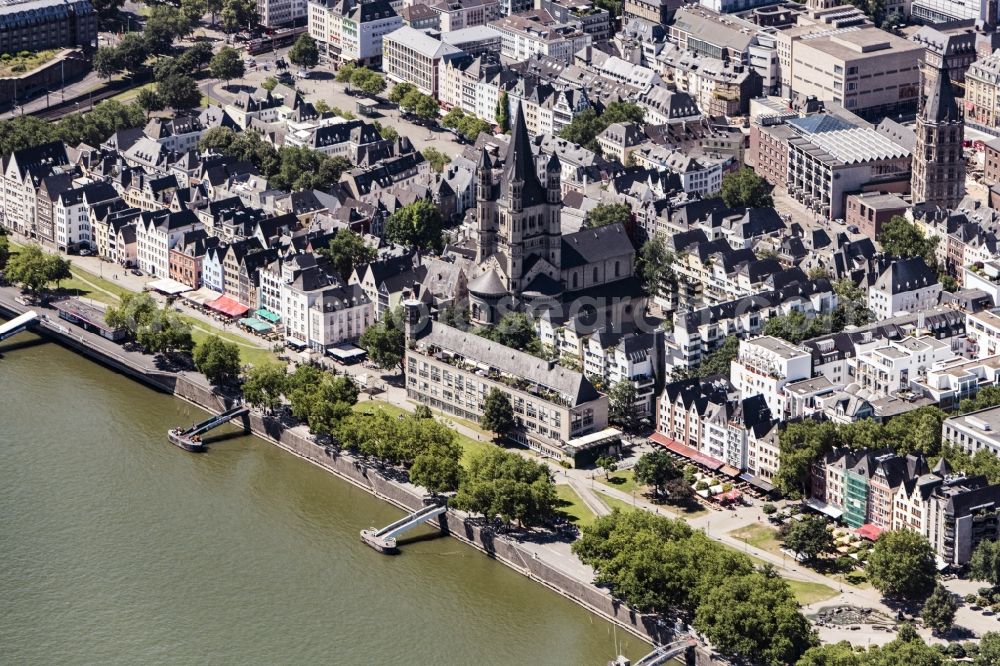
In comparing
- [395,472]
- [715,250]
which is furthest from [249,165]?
[395,472]

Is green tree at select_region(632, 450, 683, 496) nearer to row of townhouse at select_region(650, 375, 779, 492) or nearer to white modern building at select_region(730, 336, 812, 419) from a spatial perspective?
row of townhouse at select_region(650, 375, 779, 492)

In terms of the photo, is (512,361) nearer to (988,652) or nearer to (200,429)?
(200,429)

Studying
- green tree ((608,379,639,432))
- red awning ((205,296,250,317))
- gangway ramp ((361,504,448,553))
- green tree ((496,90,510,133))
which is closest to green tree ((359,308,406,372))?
red awning ((205,296,250,317))

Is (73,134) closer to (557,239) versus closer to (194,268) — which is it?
(194,268)

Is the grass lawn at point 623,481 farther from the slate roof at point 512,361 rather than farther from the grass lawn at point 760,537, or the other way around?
the grass lawn at point 760,537

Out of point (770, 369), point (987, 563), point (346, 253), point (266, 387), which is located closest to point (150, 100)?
point (346, 253)

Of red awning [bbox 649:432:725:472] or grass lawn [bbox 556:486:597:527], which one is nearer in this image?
grass lawn [bbox 556:486:597:527]
